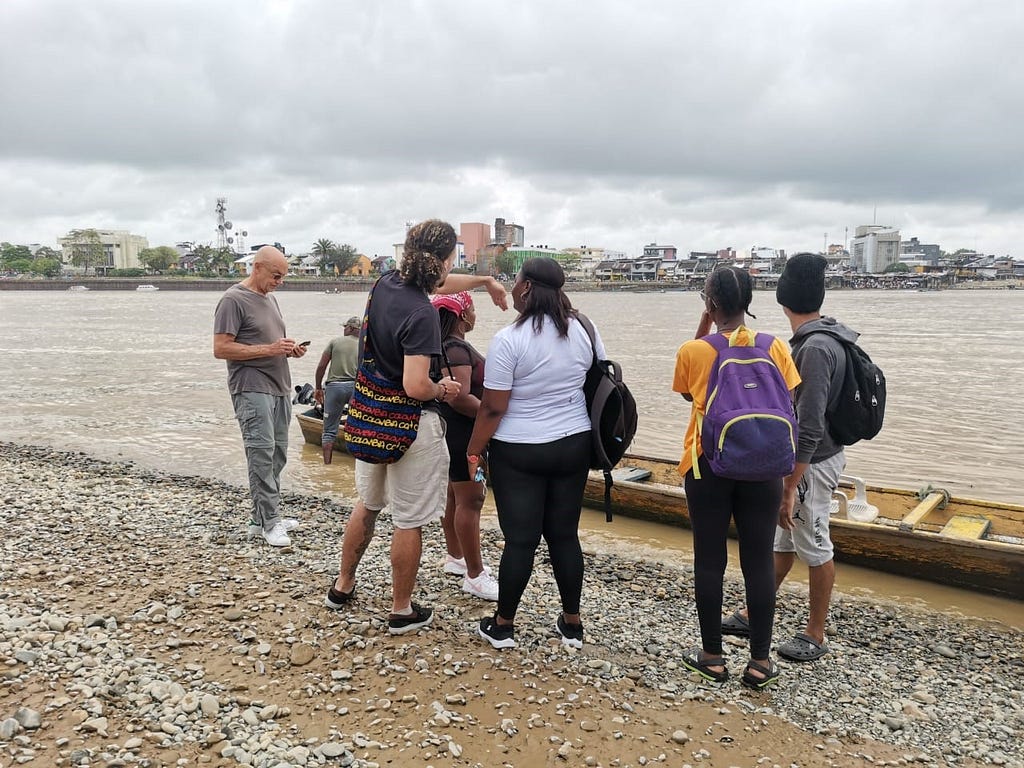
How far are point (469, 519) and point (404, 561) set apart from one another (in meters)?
0.70

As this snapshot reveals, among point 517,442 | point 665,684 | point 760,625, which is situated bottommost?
point 665,684

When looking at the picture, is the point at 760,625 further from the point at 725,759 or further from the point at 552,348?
the point at 552,348

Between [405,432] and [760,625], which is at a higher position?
[405,432]

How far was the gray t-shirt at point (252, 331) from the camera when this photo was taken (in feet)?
18.0

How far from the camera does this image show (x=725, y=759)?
346 cm

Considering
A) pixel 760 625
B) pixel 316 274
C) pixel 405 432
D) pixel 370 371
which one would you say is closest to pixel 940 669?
pixel 760 625

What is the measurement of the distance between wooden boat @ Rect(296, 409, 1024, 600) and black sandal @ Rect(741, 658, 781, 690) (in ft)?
9.26

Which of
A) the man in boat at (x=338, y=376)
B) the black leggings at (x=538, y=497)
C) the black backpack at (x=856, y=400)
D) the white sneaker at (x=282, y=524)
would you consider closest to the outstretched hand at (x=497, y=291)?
the black leggings at (x=538, y=497)

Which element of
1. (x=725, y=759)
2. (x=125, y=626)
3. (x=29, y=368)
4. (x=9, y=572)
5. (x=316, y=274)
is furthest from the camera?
(x=316, y=274)

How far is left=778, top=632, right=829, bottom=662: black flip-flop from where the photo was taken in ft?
14.7

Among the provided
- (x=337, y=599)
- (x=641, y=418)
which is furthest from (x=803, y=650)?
(x=641, y=418)

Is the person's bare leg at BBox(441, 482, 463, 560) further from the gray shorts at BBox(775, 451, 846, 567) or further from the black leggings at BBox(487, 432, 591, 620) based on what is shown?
the gray shorts at BBox(775, 451, 846, 567)

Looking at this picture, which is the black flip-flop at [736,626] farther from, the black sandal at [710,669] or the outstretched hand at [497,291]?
the outstretched hand at [497,291]

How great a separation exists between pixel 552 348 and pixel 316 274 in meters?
169
